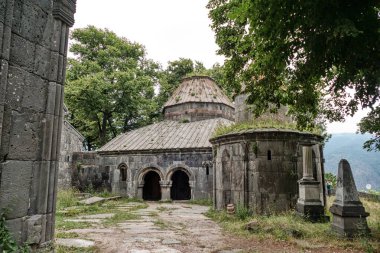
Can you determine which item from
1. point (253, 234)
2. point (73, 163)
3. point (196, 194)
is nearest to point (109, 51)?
point (73, 163)

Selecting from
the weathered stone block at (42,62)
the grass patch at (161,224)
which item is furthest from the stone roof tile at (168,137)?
the weathered stone block at (42,62)

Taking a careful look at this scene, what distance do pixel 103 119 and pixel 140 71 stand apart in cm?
531

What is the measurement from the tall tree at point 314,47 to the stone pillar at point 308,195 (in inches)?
108

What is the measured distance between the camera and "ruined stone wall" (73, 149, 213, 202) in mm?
15797

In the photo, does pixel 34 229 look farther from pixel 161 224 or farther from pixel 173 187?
pixel 173 187

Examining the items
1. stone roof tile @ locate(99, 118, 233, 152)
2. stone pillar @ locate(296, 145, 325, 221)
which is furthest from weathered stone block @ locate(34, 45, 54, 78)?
stone roof tile @ locate(99, 118, 233, 152)

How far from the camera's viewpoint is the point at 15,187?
325 centimetres

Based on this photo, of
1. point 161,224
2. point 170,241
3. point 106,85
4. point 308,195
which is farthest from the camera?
point 106,85

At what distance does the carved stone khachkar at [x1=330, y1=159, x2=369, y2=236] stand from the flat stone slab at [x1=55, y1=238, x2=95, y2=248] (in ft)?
17.0

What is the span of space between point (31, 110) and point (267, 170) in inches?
294

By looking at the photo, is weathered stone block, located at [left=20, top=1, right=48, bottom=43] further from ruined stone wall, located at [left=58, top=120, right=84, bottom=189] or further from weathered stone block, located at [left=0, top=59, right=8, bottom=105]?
ruined stone wall, located at [left=58, top=120, right=84, bottom=189]

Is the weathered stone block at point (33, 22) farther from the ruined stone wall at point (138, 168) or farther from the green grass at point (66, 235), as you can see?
the ruined stone wall at point (138, 168)

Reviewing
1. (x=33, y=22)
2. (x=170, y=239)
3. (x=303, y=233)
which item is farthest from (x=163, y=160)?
(x=33, y=22)

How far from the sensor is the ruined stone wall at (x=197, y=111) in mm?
22078
